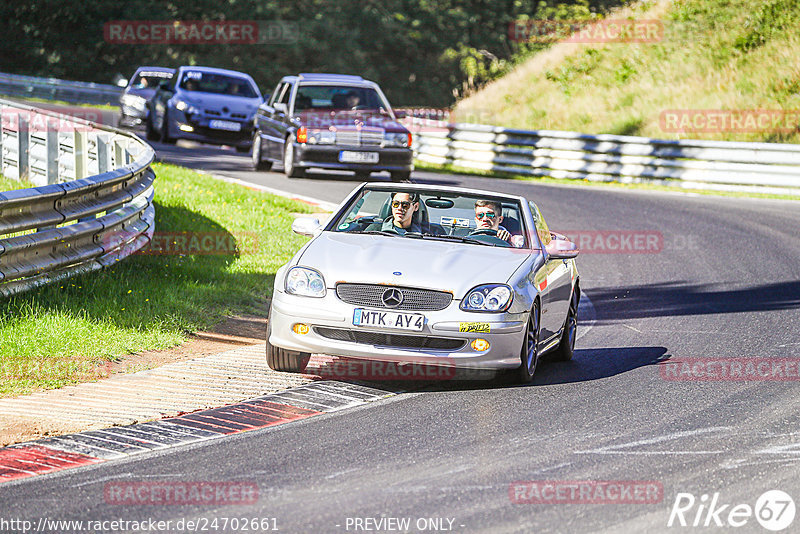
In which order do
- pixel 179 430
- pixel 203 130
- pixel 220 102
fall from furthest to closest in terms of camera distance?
pixel 220 102, pixel 203 130, pixel 179 430

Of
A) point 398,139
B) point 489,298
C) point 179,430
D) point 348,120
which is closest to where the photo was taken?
point 179,430

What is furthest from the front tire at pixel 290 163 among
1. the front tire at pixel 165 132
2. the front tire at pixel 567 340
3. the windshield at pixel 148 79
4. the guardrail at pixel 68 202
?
the front tire at pixel 567 340

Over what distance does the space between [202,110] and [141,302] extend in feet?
53.5

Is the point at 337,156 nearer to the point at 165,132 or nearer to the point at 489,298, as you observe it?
the point at 165,132

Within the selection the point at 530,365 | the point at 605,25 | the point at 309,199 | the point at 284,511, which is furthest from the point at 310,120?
the point at 605,25

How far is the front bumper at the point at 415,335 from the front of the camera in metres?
7.91

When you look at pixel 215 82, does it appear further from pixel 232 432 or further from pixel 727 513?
pixel 727 513

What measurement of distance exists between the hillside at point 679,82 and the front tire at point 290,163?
37.3ft

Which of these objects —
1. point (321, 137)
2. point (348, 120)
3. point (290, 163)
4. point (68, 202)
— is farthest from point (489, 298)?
point (290, 163)

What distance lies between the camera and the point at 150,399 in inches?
298

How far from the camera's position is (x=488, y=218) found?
30.4 feet

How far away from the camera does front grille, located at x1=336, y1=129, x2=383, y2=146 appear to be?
2100 cm

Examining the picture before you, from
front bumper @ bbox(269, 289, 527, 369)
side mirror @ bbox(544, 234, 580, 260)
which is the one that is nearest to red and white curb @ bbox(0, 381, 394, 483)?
front bumper @ bbox(269, 289, 527, 369)

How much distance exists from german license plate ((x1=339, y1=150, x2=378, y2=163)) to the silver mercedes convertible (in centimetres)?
1193
